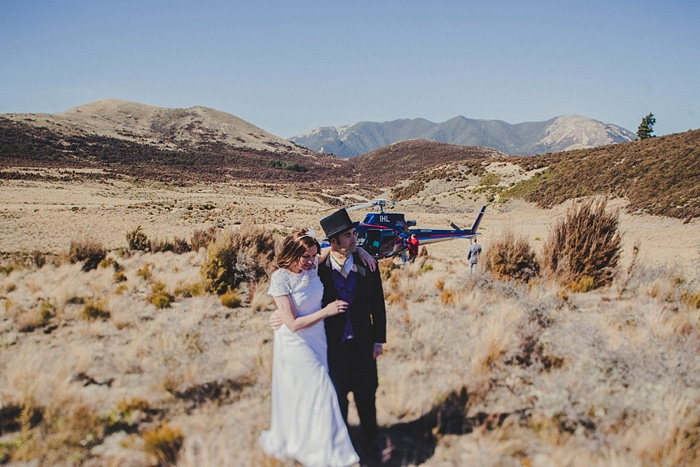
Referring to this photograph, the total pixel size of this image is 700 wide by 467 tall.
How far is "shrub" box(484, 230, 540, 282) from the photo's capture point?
866cm

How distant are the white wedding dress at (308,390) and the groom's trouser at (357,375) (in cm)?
13

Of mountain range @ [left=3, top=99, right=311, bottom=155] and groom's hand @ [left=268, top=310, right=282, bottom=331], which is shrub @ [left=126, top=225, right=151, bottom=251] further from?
mountain range @ [left=3, top=99, right=311, bottom=155]

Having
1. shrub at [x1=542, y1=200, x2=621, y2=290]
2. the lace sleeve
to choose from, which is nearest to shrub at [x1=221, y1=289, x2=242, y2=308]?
the lace sleeve

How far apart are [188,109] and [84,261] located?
429 feet

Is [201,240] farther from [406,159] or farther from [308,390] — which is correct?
[406,159]

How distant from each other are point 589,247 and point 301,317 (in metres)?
7.48

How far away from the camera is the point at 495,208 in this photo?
35594 millimetres

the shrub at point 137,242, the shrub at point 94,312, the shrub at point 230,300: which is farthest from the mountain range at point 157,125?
the shrub at point 230,300

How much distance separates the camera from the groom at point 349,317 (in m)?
2.87

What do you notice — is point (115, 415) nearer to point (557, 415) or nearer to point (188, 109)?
point (557, 415)

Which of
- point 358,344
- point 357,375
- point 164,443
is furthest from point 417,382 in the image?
point 164,443

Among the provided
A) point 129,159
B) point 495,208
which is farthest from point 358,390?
point 129,159

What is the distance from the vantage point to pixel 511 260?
885 centimetres

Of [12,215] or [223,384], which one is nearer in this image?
[223,384]
